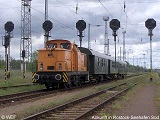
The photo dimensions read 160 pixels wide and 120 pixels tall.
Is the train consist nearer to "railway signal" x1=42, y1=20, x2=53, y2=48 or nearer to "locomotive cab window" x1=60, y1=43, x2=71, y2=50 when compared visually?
"locomotive cab window" x1=60, y1=43, x2=71, y2=50

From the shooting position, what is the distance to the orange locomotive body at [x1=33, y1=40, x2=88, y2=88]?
2241cm

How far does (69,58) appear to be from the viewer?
23.7m

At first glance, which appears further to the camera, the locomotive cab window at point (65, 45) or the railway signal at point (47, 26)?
the railway signal at point (47, 26)

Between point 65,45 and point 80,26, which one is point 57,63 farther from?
point 80,26

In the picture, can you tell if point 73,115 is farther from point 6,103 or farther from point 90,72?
point 90,72

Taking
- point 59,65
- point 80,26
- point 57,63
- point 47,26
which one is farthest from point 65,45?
point 80,26

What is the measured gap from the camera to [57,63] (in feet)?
75.6

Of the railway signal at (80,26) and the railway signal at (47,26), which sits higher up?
the railway signal at (80,26)

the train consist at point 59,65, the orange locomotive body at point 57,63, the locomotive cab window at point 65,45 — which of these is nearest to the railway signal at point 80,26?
the train consist at point 59,65

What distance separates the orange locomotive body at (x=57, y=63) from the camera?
22.4 meters

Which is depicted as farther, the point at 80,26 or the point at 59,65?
the point at 80,26

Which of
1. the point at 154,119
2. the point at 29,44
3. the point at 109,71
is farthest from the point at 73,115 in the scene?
the point at 29,44

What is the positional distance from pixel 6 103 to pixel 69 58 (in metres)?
9.17

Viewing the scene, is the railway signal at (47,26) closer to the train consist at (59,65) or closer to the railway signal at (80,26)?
the railway signal at (80,26)
